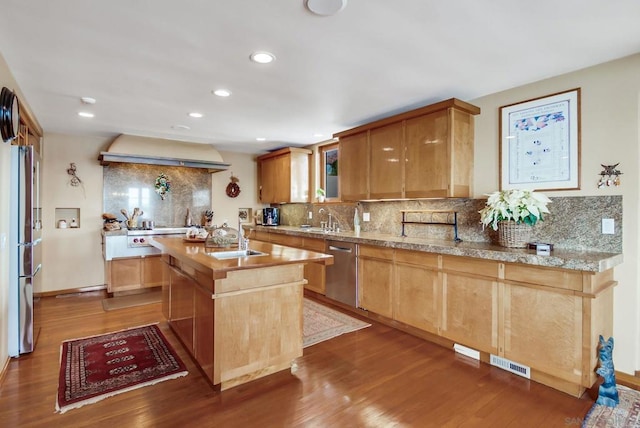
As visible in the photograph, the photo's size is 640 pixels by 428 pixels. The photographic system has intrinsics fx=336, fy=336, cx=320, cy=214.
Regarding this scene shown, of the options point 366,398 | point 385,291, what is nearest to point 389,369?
point 366,398

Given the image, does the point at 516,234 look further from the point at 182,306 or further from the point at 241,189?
the point at 241,189

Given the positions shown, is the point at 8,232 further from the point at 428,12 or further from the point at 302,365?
the point at 428,12

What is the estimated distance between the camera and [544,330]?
2354 mm

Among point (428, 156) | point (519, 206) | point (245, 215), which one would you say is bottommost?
point (245, 215)

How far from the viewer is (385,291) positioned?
139 inches

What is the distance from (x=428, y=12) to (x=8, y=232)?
337 cm

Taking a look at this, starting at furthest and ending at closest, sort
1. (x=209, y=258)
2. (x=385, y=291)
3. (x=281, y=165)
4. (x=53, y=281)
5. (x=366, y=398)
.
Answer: (x=281, y=165) < (x=53, y=281) < (x=385, y=291) < (x=209, y=258) < (x=366, y=398)

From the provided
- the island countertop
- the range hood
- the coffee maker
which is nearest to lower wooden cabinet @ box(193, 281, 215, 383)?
the island countertop

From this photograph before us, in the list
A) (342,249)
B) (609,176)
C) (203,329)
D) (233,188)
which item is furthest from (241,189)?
(609,176)

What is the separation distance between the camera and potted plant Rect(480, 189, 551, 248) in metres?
2.60

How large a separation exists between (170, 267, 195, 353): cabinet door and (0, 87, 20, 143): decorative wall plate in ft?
5.15

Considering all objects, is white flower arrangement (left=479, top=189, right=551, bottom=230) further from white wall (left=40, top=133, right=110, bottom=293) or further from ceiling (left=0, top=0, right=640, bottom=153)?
white wall (left=40, top=133, right=110, bottom=293)

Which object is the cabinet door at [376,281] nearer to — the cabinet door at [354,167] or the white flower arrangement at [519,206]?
the cabinet door at [354,167]

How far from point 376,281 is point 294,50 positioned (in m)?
2.40
